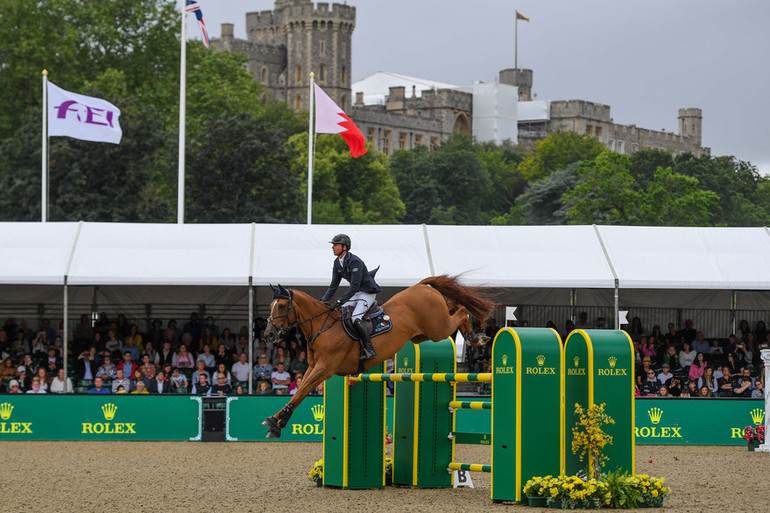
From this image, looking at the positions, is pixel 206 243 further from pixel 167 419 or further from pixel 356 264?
pixel 356 264

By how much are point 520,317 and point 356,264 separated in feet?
44.2

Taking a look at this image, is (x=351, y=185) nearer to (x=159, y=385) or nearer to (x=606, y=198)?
(x=606, y=198)

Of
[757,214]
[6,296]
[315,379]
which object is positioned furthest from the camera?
[757,214]

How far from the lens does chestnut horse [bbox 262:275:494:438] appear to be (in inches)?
492

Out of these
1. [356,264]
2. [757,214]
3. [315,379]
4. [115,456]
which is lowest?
[115,456]

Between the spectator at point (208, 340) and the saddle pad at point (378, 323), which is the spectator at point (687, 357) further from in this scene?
the saddle pad at point (378, 323)

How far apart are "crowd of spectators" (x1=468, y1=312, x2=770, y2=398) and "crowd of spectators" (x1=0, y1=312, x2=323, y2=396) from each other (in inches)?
164

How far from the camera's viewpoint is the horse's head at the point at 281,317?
12414mm

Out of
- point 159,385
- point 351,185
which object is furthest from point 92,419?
point 351,185

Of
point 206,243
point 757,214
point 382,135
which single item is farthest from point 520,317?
point 382,135

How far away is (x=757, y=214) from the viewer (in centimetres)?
9225

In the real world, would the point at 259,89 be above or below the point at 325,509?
above

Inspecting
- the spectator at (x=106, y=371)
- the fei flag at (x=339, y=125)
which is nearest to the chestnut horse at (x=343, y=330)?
the spectator at (x=106, y=371)

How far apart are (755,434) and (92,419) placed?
11010mm
